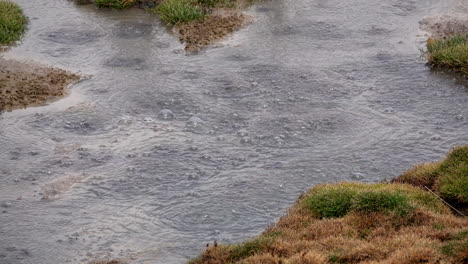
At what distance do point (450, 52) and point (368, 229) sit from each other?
40.3 feet

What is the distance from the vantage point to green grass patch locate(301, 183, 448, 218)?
44.2 feet

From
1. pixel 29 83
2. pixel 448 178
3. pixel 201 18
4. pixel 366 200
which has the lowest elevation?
pixel 29 83

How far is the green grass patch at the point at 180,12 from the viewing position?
90.3ft

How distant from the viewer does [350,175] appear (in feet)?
58.7

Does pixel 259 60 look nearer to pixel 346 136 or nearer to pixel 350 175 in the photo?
pixel 346 136

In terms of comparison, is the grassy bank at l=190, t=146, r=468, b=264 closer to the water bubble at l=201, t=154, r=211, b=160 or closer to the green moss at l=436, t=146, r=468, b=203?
the green moss at l=436, t=146, r=468, b=203

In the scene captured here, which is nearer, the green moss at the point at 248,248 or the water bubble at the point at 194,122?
the green moss at the point at 248,248

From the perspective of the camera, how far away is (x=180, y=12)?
27.6 meters

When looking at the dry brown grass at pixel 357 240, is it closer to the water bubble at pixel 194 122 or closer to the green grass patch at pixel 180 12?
the water bubble at pixel 194 122

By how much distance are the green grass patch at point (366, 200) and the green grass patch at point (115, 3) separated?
16268 millimetres

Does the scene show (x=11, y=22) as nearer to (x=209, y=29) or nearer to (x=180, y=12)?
(x=180, y=12)

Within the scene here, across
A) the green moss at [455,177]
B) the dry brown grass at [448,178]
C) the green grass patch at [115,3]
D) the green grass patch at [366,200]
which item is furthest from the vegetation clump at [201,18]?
the green grass patch at [366,200]

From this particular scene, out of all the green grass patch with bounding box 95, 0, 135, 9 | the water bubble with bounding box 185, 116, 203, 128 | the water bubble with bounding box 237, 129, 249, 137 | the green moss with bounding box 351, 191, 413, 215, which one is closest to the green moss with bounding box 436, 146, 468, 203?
the green moss with bounding box 351, 191, 413, 215

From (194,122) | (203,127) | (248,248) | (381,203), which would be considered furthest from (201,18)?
(248,248)
